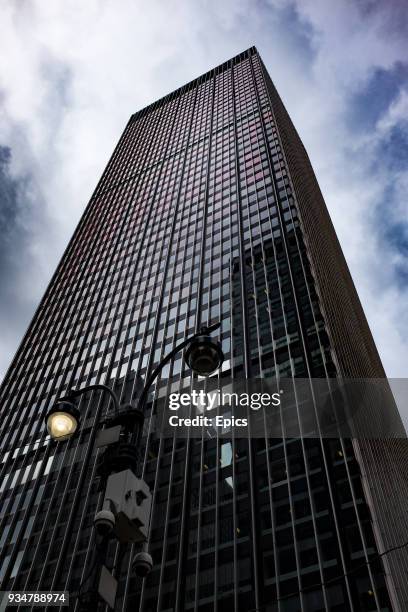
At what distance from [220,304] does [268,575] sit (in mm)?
31816

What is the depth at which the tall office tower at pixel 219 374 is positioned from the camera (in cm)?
3400

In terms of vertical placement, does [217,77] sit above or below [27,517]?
above

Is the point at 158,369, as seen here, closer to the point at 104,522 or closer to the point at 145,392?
the point at 145,392

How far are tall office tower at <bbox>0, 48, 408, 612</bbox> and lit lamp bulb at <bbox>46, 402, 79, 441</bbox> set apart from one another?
7.30 feet

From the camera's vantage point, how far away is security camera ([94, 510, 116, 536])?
6.83m

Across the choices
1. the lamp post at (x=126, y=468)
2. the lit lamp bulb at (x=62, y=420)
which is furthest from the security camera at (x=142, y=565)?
the lit lamp bulb at (x=62, y=420)

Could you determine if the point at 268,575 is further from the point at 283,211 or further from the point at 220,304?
the point at 283,211

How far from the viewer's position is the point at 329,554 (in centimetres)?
3297

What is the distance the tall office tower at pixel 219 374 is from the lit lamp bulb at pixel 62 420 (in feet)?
7.30

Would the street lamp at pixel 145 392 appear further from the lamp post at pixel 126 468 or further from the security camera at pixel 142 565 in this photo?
the security camera at pixel 142 565

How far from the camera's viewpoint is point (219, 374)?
51.1 meters

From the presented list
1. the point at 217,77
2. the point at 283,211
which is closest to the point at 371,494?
the point at 283,211

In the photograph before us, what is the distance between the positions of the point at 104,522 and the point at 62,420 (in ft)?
9.68

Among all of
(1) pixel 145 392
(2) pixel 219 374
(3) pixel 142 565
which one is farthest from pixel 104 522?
(2) pixel 219 374
